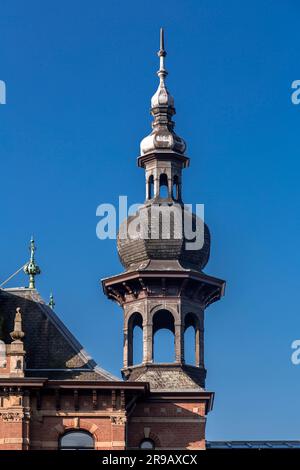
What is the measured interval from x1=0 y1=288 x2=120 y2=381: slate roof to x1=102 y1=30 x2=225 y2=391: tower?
3.71 metres

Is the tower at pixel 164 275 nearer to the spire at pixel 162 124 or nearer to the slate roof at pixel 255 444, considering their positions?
the spire at pixel 162 124

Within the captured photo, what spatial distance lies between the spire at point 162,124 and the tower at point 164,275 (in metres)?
0.05

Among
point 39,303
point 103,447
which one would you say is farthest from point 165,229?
point 103,447

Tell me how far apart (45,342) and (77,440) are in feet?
15.8

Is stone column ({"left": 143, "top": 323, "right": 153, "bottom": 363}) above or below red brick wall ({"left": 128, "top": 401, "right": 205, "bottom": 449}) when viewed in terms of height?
above

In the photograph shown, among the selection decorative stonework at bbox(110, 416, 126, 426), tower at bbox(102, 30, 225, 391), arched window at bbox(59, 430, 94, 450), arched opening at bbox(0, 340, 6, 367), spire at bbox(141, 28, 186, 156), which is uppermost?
spire at bbox(141, 28, 186, 156)

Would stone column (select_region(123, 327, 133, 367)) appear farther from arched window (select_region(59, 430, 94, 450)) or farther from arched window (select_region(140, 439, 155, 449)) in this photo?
arched window (select_region(59, 430, 94, 450))

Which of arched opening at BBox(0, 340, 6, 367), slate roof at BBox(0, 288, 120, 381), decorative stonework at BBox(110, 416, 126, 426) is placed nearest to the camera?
arched opening at BBox(0, 340, 6, 367)

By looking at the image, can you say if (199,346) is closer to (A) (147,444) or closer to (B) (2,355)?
(A) (147,444)

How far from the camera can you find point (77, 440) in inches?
2643

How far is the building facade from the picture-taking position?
6694 centimetres

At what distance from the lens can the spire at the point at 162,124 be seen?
75562 mm

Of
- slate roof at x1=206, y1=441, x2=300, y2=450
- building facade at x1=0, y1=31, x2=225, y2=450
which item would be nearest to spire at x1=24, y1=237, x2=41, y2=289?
building facade at x1=0, y1=31, x2=225, y2=450

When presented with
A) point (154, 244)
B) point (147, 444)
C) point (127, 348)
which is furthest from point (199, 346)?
point (147, 444)
